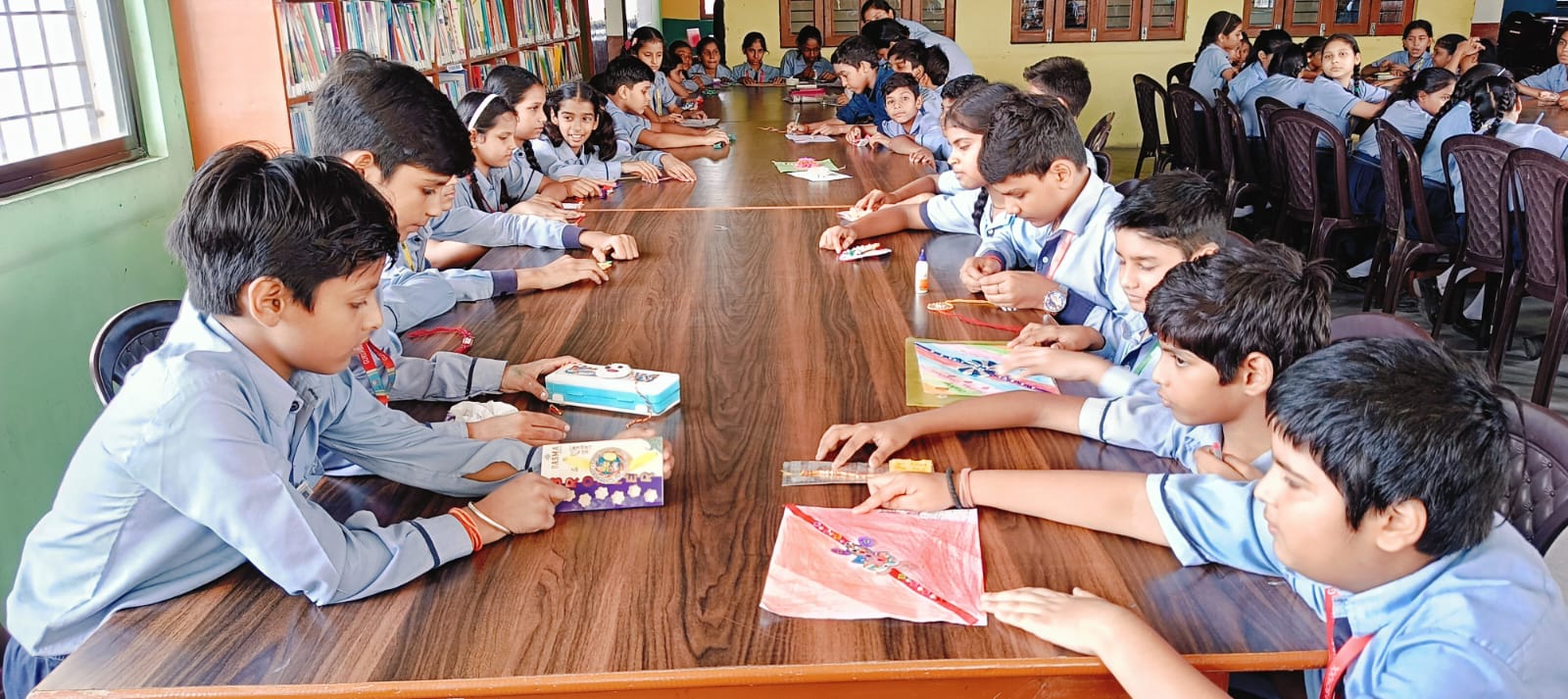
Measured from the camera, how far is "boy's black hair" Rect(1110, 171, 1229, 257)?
69.1 inches

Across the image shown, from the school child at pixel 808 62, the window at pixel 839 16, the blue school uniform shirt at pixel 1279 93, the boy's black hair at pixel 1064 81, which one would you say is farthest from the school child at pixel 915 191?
the window at pixel 839 16

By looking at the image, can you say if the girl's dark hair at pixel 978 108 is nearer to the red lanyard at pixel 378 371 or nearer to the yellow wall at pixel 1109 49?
the red lanyard at pixel 378 371

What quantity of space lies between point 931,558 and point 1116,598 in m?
0.18

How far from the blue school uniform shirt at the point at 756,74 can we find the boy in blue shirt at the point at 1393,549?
7134 mm

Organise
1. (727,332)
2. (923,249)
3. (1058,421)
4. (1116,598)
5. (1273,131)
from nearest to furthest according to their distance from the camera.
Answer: (1116,598)
(1058,421)
(727,332)
(923,249)
(1273,131)

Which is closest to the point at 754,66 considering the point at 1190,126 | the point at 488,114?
the point at 1190,126

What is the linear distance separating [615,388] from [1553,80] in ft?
23.7

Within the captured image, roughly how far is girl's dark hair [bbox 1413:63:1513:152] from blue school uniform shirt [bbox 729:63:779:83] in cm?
451

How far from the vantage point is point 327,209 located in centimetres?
115

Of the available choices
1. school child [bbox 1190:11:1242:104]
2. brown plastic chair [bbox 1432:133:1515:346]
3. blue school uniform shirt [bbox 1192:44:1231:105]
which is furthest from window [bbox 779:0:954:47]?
brown plastic chair [bbox 1432:133:1515:346]

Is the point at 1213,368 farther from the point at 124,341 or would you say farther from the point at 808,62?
the point at 808,62

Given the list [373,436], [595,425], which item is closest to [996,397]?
[595,425]

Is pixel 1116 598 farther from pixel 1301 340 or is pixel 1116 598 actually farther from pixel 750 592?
pixel 1301 340

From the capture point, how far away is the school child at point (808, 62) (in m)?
7.84
